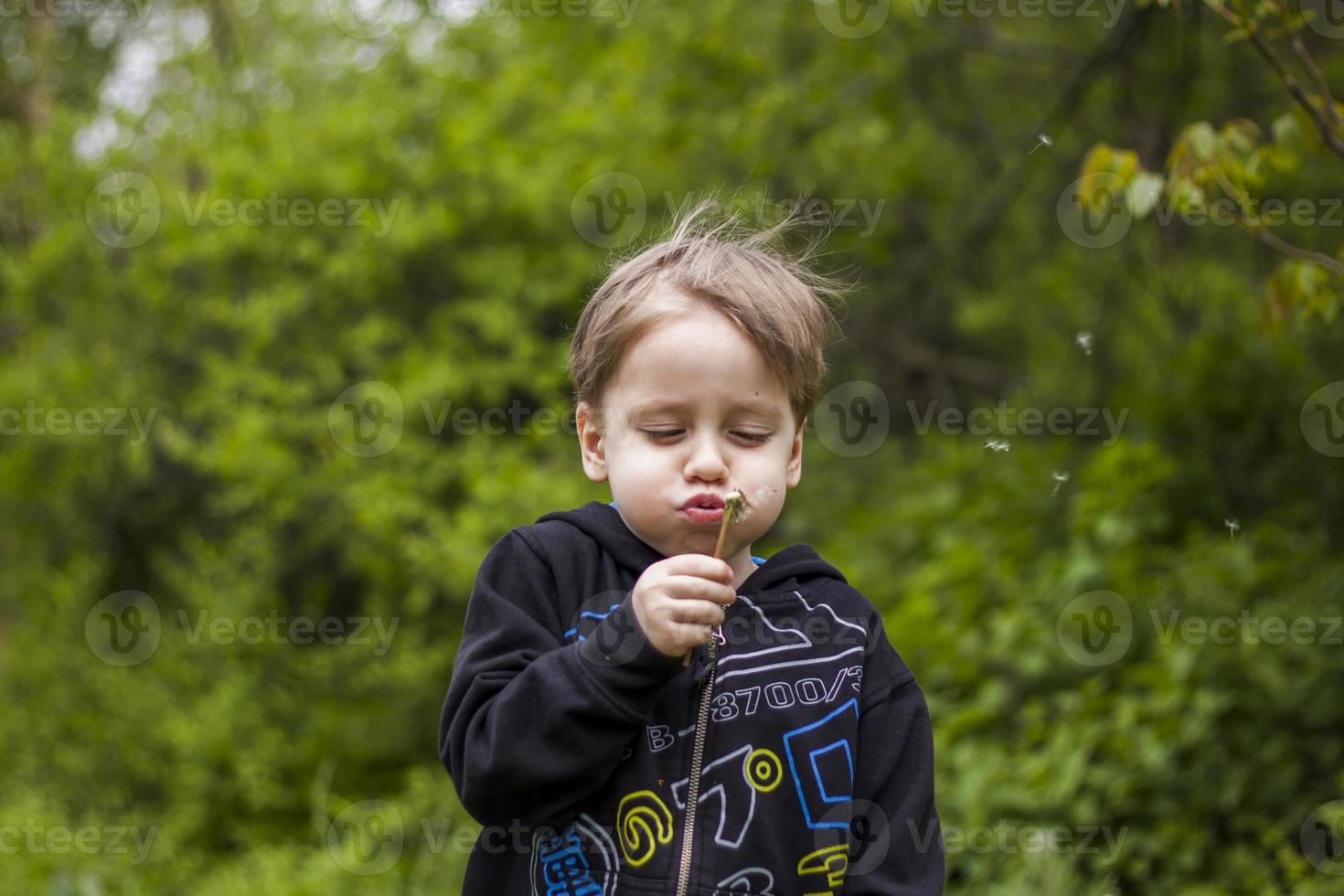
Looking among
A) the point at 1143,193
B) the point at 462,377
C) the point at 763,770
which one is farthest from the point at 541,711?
the point at 462,377

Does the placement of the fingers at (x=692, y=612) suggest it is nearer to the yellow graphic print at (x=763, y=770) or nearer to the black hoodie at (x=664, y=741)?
the black hoodie at (x=664, y=741)

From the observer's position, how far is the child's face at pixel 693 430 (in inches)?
69.6

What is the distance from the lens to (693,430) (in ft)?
5.82

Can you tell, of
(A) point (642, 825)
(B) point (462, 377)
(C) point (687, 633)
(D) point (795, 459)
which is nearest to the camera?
(C) point (687, 633)

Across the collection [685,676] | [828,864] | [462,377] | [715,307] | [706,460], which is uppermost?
[462,377]

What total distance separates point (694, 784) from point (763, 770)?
0.09 m

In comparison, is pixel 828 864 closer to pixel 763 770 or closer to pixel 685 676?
pixel 763 770

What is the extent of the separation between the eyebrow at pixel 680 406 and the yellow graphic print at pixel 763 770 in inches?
17.1

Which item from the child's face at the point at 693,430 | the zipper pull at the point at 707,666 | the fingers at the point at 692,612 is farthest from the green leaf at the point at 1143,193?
the fingers at the point at 692,612

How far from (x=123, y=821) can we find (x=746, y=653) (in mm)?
4724

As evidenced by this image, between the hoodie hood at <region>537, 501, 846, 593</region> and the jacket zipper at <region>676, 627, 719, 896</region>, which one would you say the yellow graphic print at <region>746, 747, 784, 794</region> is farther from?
the hoodie hood at <region>537, 501, 846, 593</region>

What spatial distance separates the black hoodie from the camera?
164 centimetres

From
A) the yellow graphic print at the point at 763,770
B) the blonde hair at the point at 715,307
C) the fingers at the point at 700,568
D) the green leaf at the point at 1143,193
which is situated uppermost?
the green leaf at the point at 1143,193

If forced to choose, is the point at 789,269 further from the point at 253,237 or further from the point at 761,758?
the point at 253,237
